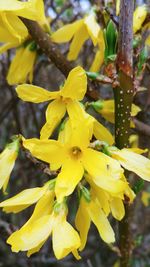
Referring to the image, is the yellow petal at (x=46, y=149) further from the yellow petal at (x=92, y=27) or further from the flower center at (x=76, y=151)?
the yellow petal at (x=92, y=27)

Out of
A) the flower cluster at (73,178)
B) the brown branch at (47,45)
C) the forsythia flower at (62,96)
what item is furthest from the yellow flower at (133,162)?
the brown branch at (47,45)

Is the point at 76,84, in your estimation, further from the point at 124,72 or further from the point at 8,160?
the point at 8,160

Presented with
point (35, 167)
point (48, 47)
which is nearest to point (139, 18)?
point (48, 47)

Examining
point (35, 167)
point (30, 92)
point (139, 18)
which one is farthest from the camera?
point (35, 167)

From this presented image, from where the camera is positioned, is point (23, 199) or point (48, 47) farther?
point (48, 47)

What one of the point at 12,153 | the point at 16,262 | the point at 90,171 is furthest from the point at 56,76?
the point at 90,171

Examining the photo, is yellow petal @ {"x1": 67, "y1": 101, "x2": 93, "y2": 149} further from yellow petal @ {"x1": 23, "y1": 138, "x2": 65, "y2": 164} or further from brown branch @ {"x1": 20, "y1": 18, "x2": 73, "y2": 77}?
brown branch @ {"x1": 20, "y1": 18, "x2": 73, "y2": 77}

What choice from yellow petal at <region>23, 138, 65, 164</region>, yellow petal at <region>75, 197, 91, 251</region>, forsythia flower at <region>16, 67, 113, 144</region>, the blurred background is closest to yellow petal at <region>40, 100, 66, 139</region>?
forsythia flower at <region>16, 67, 113, 144</region>
